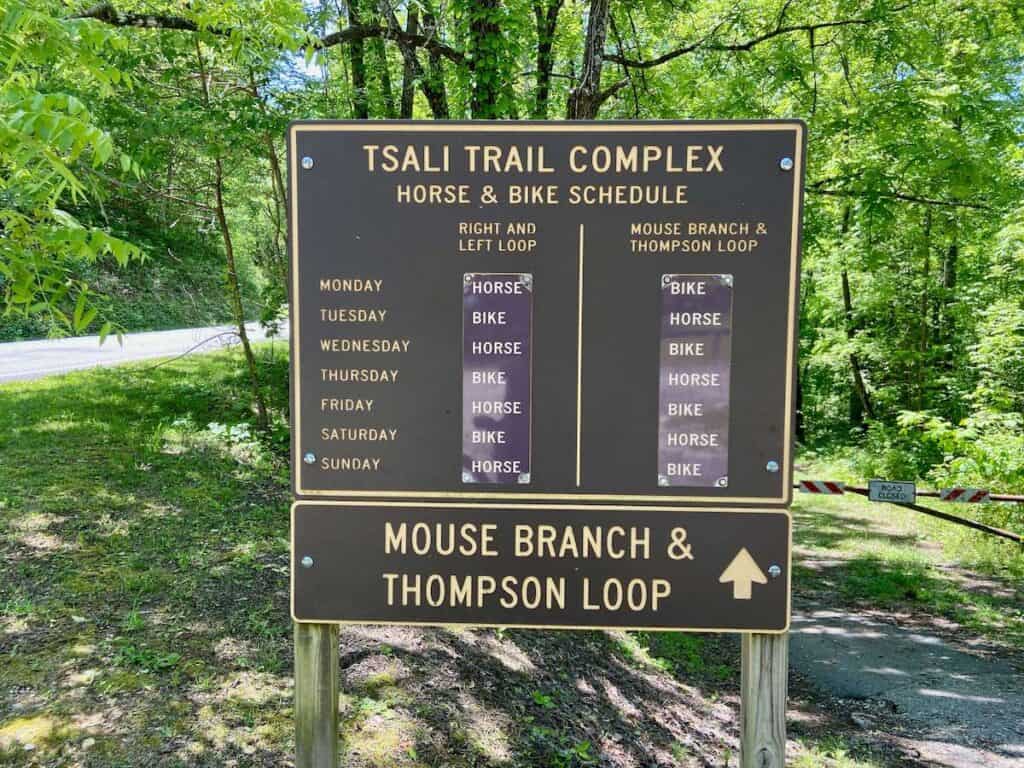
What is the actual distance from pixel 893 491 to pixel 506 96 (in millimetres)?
4963

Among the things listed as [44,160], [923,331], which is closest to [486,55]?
[44,160]

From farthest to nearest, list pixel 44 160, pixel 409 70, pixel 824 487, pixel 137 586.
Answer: pixel 409 70, pixel 824 487, pixel 137 586, pixel 44 160

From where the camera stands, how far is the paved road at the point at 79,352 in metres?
12.5

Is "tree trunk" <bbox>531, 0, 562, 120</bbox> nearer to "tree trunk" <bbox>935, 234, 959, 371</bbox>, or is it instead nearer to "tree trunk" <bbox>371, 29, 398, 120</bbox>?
"tree trunk" <bbox>371, 29, 398, 120</bbox>

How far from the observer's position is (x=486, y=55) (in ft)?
21.6

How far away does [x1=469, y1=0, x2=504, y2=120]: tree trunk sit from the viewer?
6.53 metres

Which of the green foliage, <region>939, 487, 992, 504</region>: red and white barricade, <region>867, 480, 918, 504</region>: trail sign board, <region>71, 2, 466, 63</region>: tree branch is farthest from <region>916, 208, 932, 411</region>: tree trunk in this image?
the green foliage

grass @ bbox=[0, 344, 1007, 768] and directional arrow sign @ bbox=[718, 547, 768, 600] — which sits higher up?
directional arrow sign @ bbox=[718, 547, 768, 600]

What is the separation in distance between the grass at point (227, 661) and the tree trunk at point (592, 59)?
3.96 meters

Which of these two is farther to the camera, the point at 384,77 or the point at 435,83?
the point at 384,77

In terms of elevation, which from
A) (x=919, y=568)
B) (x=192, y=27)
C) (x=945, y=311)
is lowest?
(x=919, y=568)

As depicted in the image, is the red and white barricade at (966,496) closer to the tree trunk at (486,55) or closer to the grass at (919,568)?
the grass at (919,568)

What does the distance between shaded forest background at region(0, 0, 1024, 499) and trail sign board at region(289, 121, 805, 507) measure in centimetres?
87

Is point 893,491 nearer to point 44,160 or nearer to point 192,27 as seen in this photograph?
point 44,160
